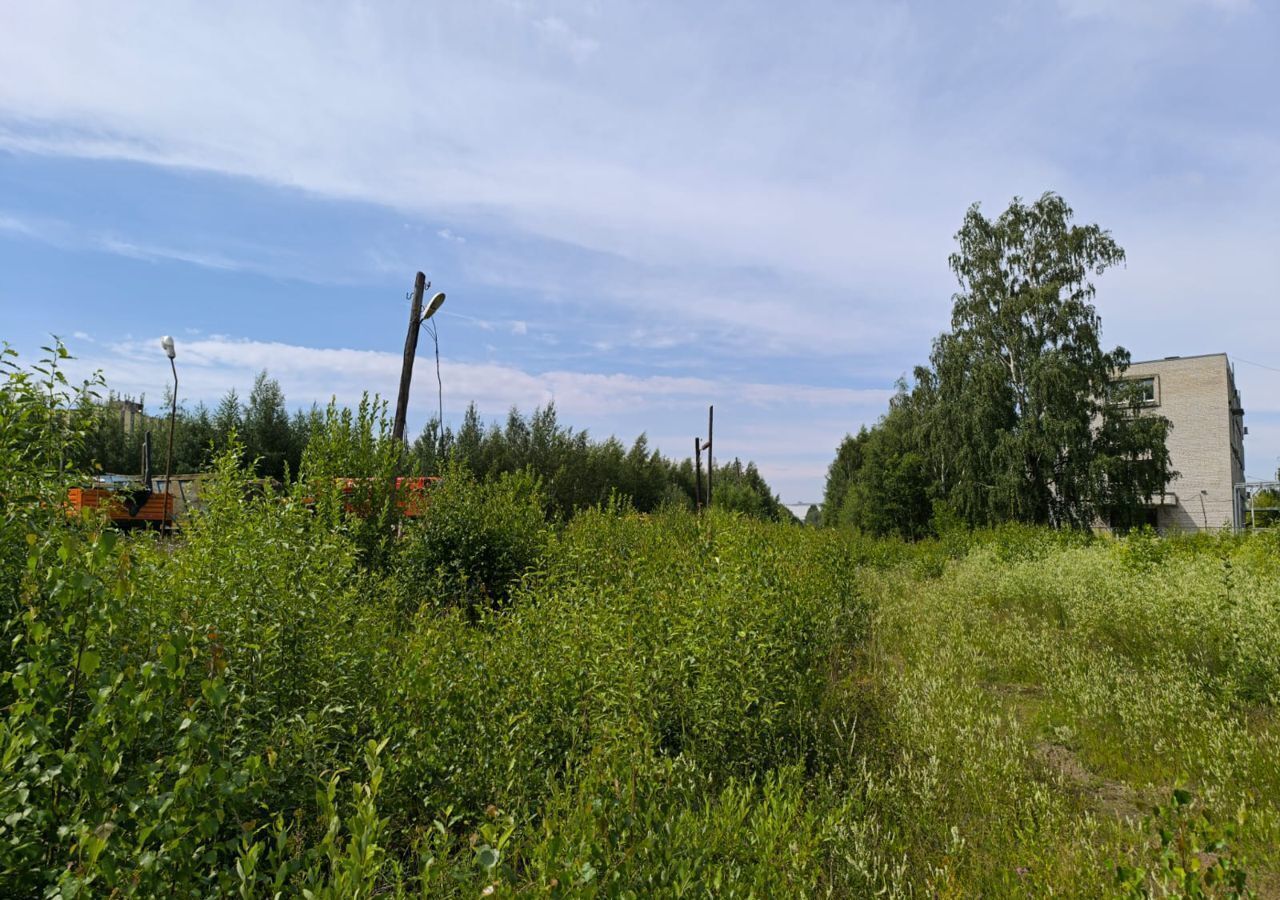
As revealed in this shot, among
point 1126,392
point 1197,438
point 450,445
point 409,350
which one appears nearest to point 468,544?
point 409,350

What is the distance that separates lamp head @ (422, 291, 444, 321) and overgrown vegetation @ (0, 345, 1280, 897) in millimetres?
6694

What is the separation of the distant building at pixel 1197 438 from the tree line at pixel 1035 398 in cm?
1119

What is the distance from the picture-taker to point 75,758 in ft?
6.24

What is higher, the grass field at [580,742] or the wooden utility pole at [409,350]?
the wooden utility pole at [409,350]

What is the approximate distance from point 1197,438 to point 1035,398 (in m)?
16.9

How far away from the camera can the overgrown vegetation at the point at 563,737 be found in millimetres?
1939

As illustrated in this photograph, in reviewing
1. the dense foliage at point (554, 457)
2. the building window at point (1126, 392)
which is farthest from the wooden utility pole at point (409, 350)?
the building window at point (1126, 392)

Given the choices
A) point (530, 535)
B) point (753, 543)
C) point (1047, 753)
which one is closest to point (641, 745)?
point (1047, 753)

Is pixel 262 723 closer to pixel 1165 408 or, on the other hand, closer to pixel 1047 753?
pixel 1047 753

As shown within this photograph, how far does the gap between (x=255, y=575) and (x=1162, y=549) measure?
13997 millimetres

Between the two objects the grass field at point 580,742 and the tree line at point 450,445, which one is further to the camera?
the tree line at point 450,445

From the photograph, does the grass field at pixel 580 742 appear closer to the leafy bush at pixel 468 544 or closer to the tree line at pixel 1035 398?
the leafy bush at pixel 468 544

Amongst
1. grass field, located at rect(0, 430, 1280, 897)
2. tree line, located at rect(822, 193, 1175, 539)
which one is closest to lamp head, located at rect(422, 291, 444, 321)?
grass field, located at rect(0, 430, 1280, 897)

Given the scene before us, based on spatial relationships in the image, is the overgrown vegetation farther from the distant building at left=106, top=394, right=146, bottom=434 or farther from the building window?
the distant building at left=106, top=394, right=146, bottom=434
